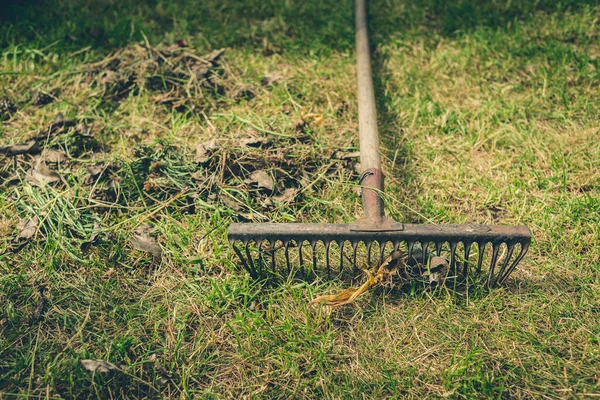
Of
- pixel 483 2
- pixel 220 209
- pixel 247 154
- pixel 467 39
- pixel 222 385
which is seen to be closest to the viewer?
pixel 222 385

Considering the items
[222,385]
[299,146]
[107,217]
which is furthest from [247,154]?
[222,385]

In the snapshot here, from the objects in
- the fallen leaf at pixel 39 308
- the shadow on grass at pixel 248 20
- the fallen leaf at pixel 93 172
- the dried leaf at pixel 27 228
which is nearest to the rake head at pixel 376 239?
the fallen leaf at pixel 39 308

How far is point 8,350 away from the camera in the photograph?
2.21m

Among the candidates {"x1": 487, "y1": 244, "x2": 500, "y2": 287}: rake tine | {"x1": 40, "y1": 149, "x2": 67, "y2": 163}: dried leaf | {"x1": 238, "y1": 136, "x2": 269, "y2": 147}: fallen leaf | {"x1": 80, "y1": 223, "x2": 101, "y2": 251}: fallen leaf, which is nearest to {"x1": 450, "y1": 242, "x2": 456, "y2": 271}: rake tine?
{"x1": 487, "y1": 244, "x2": 500, "y2": 287}: rake tine

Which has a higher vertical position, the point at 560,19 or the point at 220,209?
the point at 560,19

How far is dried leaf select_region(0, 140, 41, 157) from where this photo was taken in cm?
303

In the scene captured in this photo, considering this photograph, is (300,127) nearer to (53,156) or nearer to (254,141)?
(254,141)

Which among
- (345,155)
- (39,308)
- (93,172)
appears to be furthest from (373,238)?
(93,172)

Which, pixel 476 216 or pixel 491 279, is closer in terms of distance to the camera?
pixel 491 279

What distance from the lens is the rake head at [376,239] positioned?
214 cm

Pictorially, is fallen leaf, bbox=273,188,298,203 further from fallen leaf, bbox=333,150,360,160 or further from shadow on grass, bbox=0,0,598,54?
shadow on grass, bbox=0,0,598,54

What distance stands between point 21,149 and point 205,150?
46.6 inches

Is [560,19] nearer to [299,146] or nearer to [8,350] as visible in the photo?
[299,146]

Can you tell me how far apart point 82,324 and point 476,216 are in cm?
219
